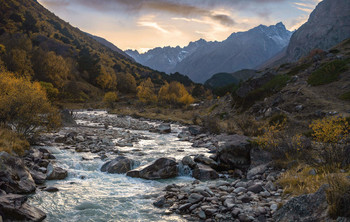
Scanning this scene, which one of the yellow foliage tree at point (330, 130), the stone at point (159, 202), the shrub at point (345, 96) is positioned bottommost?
the stone at point (159, 202)

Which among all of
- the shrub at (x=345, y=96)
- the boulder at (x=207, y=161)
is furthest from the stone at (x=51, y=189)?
the shrub at (x=345, y=96)

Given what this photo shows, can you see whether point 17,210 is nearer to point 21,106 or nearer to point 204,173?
point 204,173

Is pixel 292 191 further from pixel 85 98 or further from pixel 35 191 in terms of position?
pixel 85 98

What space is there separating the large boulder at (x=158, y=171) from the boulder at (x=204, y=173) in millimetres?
1327

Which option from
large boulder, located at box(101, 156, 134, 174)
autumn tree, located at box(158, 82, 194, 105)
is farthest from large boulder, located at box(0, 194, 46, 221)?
autumn tree, located at box(158, 82, 194, 105)

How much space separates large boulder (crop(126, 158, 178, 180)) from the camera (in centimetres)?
1357

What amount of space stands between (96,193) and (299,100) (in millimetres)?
25587

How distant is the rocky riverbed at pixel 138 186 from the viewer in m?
8.56

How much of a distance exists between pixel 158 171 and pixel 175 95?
60829 mm

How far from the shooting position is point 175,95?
Answer: 7394 centimetres

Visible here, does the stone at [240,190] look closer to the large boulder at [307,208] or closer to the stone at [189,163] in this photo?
the large boulder at [307,208]

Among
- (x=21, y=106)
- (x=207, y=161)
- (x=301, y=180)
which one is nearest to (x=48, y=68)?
(x=21, y=106)

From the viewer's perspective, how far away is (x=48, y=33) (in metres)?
119

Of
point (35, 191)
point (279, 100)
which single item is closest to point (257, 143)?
point (35, 191)
